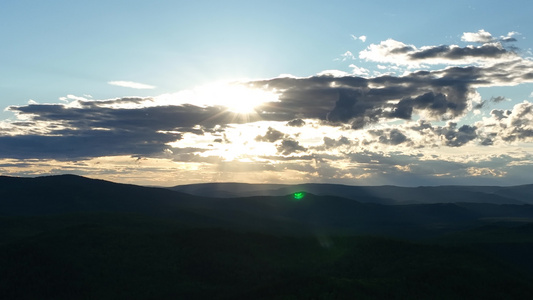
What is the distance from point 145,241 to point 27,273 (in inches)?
1204

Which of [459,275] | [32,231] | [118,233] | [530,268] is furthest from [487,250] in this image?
[32,231]

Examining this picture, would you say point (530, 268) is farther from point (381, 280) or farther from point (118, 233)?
point (118, 233)

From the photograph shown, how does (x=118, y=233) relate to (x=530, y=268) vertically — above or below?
above

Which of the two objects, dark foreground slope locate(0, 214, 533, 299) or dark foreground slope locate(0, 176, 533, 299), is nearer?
dark foreground slope locate(0, 214, 533, 299)

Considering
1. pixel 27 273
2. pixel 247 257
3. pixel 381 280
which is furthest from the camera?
pixel 247 257

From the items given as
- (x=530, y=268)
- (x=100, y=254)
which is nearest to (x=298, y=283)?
(x=100, y=254)

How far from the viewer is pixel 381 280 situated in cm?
7800

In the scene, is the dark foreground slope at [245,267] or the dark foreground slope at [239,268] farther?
the dark foreground slope at [245,267]

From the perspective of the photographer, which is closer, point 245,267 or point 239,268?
point 239,268

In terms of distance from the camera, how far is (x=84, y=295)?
8512 centimetres

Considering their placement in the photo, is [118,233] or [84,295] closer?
[84,295]

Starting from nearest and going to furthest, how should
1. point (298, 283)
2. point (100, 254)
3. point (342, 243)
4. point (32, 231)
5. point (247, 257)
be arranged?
point (298, 283) < point (100, 254) < point (247, 257) < point (342, 243) < point (32, 231)

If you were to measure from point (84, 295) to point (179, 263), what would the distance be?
80.4ft

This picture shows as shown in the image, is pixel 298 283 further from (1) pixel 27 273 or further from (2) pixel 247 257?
(1) pixel 27 273
